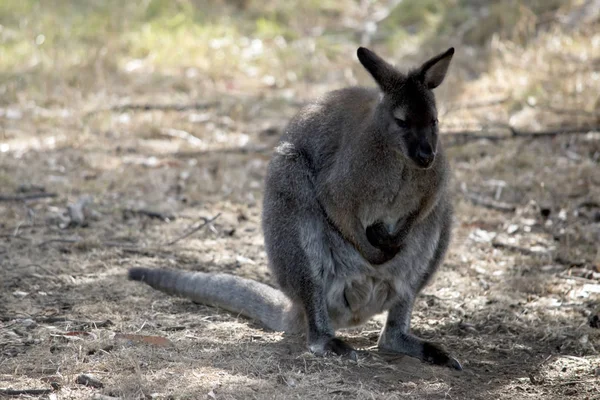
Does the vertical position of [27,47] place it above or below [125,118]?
above

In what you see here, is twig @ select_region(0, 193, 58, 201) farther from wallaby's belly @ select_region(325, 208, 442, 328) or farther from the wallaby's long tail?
wallaby's belly @ select_region(325, 208, 442, 328)

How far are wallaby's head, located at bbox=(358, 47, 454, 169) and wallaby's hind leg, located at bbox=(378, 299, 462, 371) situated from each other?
2.90ft

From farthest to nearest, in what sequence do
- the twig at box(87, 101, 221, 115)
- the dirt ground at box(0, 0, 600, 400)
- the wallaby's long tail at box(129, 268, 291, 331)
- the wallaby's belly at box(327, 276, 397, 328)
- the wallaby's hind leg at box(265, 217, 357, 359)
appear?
the twig at box(87, 101, 221, 115) → the wallaby's long tail at box(129, 268, 291, 331) → the wallaby's belly at box(327, 276, 397, 328) → the wallaby's hind leg at box(265, 217, 357, 359) → the dirt ground at box(0, 0, 600, 400)

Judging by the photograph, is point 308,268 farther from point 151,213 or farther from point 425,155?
point 151,213

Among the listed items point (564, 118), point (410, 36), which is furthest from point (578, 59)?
point (410, 36)

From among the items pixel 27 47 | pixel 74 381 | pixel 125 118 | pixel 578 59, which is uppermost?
pixel 578 59

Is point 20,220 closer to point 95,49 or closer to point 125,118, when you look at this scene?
point 125,118

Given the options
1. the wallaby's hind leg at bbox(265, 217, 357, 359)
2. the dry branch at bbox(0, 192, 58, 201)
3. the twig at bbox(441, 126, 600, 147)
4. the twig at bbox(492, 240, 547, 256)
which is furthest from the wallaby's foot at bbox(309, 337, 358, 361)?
the twig at bbox(441, 126, 600, 147)

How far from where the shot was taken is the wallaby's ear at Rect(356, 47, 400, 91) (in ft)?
12.6

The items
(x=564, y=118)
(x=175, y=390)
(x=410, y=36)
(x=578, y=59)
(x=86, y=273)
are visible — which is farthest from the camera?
(x=410, y=36)

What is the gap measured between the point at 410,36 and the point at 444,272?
19.1ft

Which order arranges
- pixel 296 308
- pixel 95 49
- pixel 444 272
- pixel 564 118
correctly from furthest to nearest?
pixel 95 49 < pixel 564 118 < pixel 444 272 < pixel 296 308

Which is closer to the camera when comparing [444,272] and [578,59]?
[444,272]

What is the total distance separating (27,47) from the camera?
8961 mm
